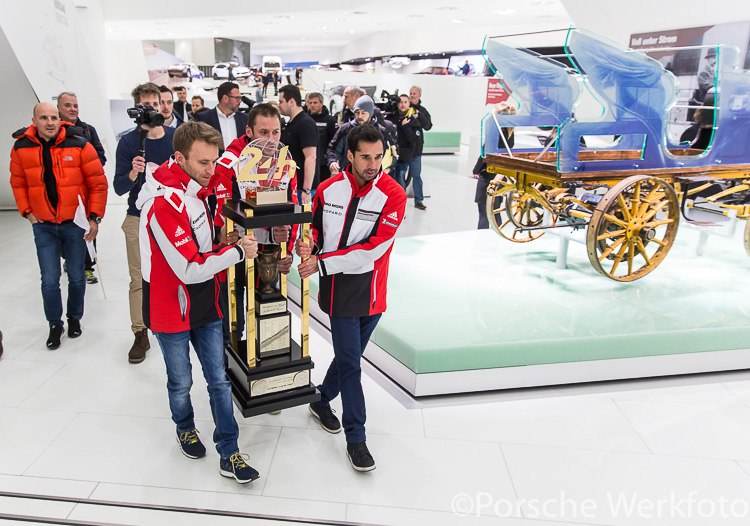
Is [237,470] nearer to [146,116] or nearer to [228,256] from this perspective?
[228,256]

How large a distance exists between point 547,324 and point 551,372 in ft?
1.15

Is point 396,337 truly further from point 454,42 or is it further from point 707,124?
point 454,42

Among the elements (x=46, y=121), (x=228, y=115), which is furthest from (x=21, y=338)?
(x=228, y=115)

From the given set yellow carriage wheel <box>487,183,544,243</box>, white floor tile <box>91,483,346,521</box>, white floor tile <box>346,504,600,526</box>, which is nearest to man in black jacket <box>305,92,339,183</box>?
yellow carriage wheel <box>487,183,544,243</box>

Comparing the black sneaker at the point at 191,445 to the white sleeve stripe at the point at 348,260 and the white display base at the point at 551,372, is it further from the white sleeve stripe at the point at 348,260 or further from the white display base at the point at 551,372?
the white display base at the point at 551,372

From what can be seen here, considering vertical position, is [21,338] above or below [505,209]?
below

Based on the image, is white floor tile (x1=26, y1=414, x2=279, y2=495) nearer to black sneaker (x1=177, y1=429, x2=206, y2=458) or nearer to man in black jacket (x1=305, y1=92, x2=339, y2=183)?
black sneaker (x1=177, y1=429, x2=206, y2=458)

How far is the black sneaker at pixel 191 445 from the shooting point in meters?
2.64

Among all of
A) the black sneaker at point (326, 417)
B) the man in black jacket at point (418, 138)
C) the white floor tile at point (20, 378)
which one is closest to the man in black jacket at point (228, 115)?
the white floor tile at point (20, 378)

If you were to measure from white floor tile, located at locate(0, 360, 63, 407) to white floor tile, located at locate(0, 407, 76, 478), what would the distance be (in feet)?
0.42

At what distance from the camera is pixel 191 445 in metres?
2.64

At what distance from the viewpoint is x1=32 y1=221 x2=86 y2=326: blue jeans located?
3777mm

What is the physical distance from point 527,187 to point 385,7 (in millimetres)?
10813

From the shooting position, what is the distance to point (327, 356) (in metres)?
3.75
